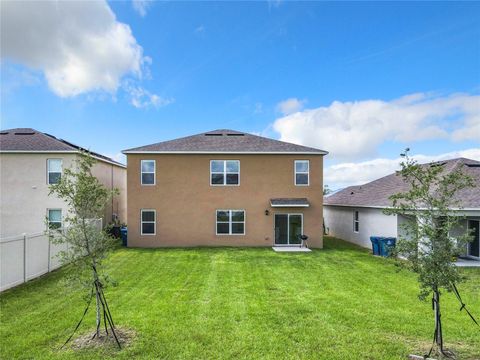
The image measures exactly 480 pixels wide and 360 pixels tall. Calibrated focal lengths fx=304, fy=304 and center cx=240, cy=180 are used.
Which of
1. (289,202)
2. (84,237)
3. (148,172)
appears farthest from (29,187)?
(289,202)

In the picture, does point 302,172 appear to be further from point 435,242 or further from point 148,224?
point 435,242

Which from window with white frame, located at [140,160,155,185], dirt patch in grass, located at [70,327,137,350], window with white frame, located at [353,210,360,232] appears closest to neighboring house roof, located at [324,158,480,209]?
window with white frame, located at [353,210,360,232]

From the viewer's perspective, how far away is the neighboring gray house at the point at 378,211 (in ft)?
48.7

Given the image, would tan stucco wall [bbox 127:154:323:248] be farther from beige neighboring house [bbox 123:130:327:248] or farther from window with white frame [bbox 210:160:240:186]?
window with white frame [bbox 210:160:240:186]

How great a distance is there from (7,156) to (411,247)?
21.3 meters

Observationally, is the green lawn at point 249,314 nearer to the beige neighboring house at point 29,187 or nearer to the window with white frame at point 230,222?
the window with white frame at point 230,222

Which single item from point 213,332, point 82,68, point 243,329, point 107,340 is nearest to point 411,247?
point 243,329

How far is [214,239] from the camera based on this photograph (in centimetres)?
1848

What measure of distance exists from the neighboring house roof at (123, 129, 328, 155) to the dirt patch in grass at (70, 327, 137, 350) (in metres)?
13.1

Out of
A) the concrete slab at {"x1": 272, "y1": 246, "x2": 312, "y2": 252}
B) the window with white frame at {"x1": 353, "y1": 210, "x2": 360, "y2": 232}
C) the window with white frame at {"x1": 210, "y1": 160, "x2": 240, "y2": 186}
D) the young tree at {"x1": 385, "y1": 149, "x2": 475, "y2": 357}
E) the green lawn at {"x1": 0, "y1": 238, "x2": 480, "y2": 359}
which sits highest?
the window with white frame at {"x1": 210, "y1": 160, "x2": 240, "y2": 186}

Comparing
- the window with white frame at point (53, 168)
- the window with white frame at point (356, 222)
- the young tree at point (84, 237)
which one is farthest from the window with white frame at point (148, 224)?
the window with white frame at point (356, 222)

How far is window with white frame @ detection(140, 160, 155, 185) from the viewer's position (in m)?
18.6

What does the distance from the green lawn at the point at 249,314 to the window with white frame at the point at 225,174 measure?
22.6 ft

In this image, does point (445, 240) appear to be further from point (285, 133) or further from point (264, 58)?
point (285, 133)
